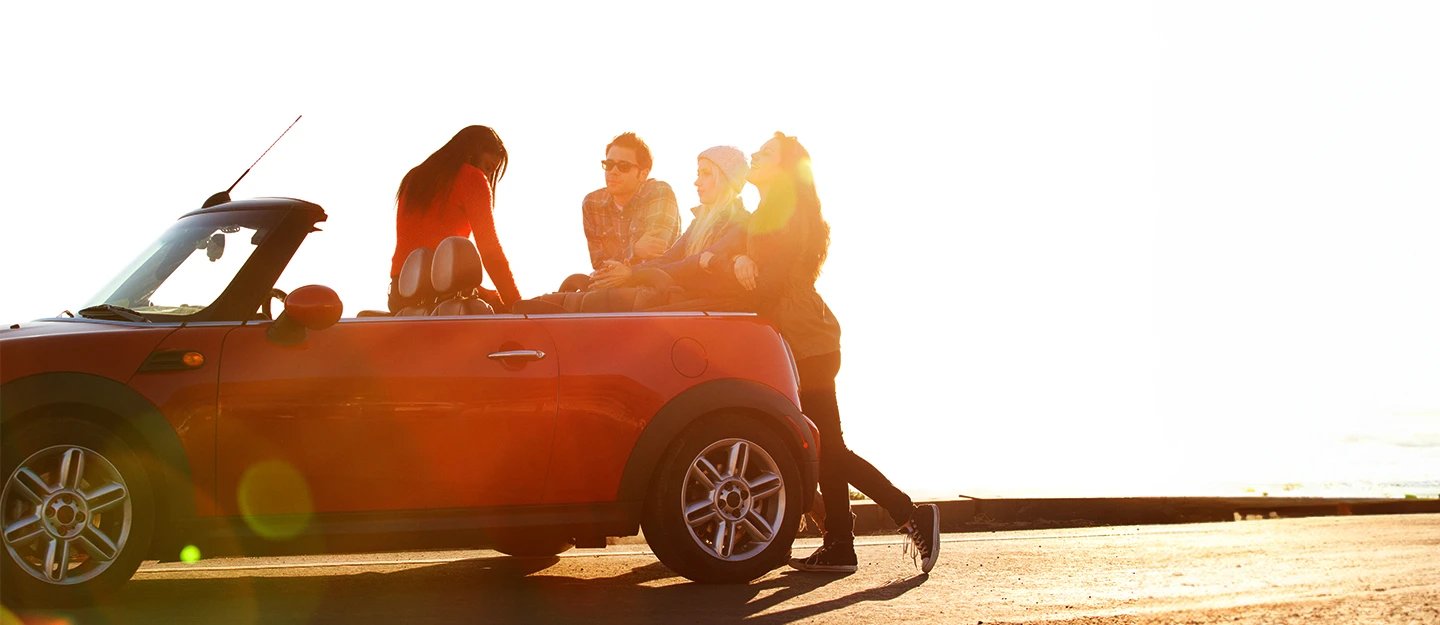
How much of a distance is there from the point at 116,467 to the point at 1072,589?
414 cm

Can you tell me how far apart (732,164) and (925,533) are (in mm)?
2222

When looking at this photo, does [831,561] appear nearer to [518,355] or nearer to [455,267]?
[518,355]

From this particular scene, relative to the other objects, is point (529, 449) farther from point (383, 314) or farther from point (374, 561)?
point (374, 561)

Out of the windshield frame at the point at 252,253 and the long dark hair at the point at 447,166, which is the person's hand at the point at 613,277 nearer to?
the long dark hair at the point at 447,166

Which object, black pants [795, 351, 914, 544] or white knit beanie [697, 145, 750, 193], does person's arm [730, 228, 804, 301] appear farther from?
white knit beanie [697, 145, 750, 193]

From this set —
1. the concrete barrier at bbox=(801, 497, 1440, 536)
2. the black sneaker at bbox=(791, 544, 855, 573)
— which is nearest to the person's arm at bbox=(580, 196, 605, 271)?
the black sneaker at bbox=(791, 544, 855, 573)

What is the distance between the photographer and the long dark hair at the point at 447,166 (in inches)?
286

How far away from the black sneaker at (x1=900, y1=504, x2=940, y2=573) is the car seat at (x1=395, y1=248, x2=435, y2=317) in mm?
2813

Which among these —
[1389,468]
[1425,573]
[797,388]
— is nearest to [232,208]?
[797,388]

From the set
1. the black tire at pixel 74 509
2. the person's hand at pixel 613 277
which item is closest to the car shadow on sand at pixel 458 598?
the black tire at pixel 74 509

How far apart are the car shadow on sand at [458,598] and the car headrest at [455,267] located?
1.31m

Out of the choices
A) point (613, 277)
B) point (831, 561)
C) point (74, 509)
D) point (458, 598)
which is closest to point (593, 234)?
point (613, 277)

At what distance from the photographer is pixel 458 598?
21.1 ft

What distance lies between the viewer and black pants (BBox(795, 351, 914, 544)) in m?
7.82
